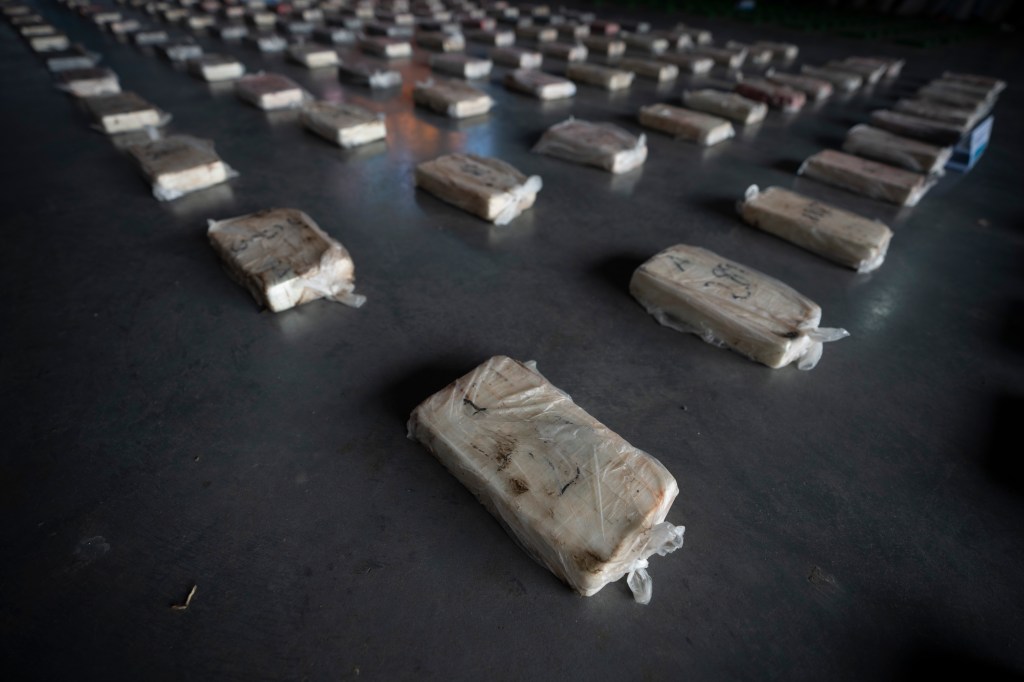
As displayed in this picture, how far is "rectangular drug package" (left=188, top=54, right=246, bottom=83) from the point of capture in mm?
4402

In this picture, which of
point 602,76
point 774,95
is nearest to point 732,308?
point 774,95

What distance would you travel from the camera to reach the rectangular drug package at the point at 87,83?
3.83 metres

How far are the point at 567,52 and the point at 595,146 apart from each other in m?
3.00

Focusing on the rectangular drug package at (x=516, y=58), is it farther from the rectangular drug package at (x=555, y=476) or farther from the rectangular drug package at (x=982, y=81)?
the rectangular drug package at (x=555, y=476)

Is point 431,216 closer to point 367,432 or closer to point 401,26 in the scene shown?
point 367,432

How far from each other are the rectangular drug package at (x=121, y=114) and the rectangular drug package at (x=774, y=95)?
448 cm

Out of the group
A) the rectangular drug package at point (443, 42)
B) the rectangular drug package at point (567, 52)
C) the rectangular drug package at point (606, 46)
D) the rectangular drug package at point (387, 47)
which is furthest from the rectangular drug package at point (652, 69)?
the rectangular drug package at point (387, 47)

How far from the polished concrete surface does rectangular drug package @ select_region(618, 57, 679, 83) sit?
2795 millimetres

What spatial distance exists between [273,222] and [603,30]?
6.14 m

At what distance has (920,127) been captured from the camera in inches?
144

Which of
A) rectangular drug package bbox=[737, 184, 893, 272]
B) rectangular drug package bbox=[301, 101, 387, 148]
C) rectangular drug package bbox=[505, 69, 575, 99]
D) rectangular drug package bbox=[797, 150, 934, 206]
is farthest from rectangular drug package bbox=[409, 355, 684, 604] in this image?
rectangular drug package bbox=[505, 69, 575, 99]

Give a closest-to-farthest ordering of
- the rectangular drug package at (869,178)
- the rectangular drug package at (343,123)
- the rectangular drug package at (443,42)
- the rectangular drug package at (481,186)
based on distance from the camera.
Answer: the rectangular drug package at (481,186) → the rectangular drug package at (869,178) → the rectangular drug package at (343,123) → the rectangular drug package at (443,42)

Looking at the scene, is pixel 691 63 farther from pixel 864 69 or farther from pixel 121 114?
pixel 121 114

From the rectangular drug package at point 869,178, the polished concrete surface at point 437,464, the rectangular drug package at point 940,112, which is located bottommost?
the polished concrete surface at point 437,464
